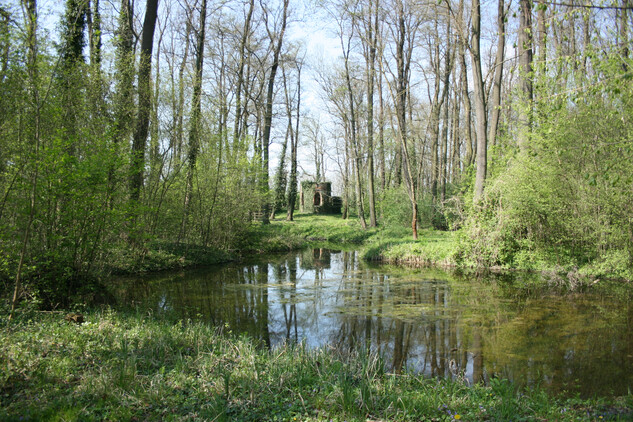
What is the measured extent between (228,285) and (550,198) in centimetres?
917

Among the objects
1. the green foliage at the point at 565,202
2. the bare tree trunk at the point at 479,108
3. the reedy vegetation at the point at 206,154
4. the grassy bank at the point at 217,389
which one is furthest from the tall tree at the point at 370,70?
the grassy bank at the point at 217,389

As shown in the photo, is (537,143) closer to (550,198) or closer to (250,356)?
(550,198)

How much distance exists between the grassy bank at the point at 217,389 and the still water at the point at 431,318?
0.85 meters

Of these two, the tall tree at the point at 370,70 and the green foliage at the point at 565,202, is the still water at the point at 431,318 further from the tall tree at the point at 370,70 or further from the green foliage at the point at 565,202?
the tall tree at the point at 370,70

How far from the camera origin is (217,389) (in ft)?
12.8

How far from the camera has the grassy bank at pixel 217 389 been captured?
3.49m

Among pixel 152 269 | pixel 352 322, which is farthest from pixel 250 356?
pixel 152 269

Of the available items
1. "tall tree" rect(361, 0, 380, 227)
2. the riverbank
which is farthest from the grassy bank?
"tall tree" rect(361, 0, 380, 227)

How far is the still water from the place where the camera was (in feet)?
17.9

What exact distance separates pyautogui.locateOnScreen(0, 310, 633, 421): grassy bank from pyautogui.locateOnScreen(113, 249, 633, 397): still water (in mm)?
850

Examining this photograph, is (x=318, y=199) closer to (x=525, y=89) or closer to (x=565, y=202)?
(x=525, y=89)

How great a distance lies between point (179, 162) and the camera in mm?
13594

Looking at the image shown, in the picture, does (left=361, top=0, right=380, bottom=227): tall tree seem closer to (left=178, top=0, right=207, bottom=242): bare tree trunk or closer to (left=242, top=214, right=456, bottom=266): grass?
(left=242, top=214, right=456, bottom=266): grass

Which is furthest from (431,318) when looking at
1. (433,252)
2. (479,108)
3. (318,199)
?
(318,199)
